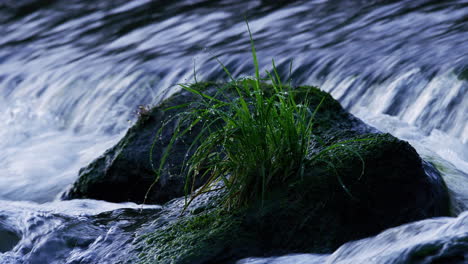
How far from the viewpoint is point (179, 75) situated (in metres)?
9.10

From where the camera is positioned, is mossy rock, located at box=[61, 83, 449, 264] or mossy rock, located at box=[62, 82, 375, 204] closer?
mossy rock, located at box=[61, 83, 449, 264]

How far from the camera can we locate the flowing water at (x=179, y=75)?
4285mm

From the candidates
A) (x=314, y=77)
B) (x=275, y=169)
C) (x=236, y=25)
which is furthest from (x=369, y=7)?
(x=275, y=169)

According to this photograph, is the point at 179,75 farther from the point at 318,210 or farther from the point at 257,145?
the point at 318,210

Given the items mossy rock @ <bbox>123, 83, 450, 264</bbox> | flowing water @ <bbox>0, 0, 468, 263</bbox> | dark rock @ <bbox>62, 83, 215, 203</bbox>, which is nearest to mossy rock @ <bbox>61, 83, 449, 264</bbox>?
mossy rock @ <bbox>123, 83, 450, 264</bbox>

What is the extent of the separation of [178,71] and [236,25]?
1.82 meters

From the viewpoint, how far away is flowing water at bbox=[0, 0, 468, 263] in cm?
429

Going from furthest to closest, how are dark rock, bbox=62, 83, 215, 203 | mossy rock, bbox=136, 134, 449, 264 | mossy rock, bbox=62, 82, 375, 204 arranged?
1. dark rock, bbox=62, 83, 215, 203
2. mossy rock, bbox=62, 82, 375, 204
3. mossy rock, bbox=136, 134, 449, 264

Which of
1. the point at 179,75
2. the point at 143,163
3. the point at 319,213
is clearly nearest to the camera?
the point at 319,213

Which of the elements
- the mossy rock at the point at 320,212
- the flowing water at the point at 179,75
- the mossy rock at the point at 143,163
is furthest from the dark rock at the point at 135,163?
the mossy rock at the point at 320,212

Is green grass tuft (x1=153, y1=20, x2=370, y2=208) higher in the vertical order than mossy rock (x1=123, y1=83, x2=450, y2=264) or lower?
higher

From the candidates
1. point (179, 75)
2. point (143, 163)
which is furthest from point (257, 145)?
point (179, 75)

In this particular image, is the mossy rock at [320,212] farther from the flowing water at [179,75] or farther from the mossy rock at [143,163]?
the mossy rock at [143,163]

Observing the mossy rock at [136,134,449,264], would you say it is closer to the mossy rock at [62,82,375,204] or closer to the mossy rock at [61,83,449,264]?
the mossy rock at [61,83,449,264]
